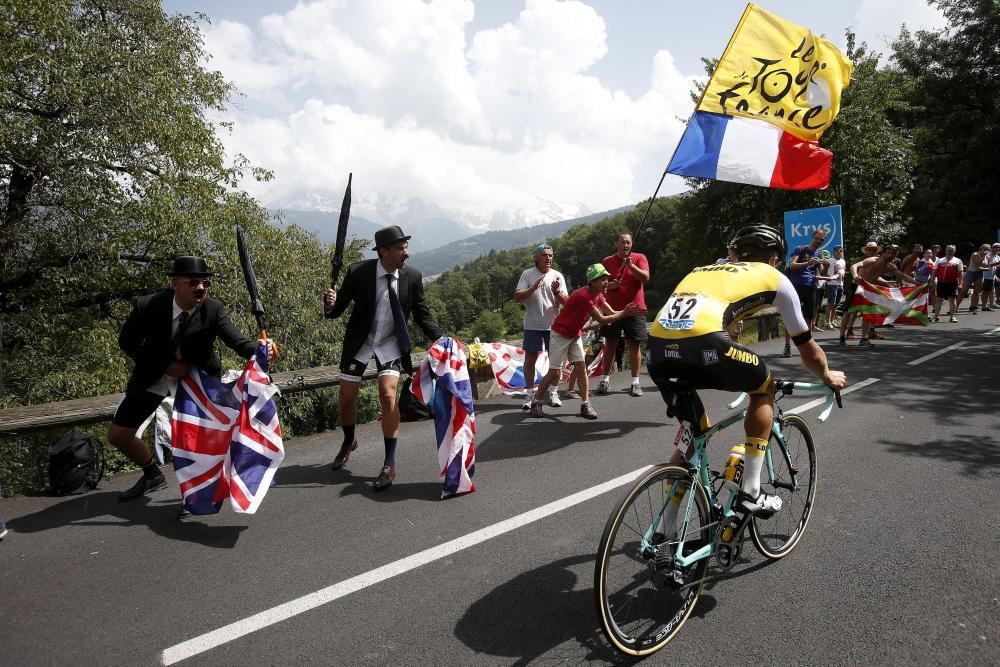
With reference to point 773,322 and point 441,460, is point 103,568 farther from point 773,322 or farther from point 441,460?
point 773,322

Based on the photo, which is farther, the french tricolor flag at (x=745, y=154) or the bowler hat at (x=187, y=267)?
the french tricolor flag at (x=745, y=154)

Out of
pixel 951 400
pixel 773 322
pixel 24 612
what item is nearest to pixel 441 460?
pixel 24 612

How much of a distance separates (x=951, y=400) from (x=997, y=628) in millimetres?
5489

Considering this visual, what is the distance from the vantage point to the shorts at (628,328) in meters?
7.91

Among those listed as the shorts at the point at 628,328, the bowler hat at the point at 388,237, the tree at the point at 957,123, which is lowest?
the shorts at the point at 628,328

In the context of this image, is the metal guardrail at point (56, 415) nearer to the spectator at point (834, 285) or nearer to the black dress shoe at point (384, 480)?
the black dress shoe at point (384, 480)

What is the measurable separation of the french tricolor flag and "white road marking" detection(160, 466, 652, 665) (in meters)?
4.49

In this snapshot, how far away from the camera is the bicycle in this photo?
2598 mm

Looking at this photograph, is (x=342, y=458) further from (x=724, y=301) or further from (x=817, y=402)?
(x=817, y=402)

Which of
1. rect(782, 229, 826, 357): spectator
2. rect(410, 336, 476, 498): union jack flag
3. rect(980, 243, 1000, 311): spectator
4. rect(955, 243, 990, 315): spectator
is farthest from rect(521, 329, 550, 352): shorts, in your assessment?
rect(980, 243, 1000, 311): spectator

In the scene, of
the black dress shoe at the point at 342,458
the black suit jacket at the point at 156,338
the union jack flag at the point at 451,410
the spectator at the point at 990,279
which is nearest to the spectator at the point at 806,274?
the union jack flag at the point at 451,410

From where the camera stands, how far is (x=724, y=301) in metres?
3.06

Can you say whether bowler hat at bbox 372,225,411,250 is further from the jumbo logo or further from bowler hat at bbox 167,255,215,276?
the jumbo logo

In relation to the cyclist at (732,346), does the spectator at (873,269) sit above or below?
above
